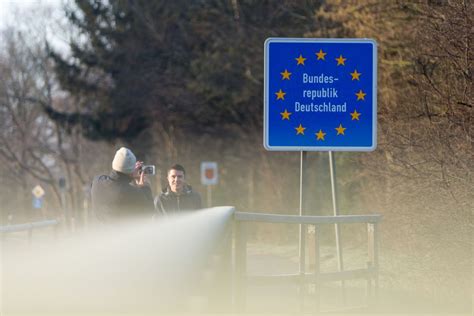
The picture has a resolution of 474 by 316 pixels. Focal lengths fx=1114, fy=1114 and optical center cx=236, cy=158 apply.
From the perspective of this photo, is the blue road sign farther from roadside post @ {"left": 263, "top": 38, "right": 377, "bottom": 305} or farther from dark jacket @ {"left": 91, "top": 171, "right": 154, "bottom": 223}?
dark jacket @ {"left": 91, "top": 171, "right": 154, "bottom": 223}

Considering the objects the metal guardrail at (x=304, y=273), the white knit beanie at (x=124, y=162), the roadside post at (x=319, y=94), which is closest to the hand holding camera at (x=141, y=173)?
the white knit beanie at (x=124, y=162)

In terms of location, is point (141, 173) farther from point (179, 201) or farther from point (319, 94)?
point (319, 94)

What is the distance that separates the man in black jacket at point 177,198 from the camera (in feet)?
41.0

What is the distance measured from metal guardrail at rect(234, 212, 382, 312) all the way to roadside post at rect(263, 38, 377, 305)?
4.12ft

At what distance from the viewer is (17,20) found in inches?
2335

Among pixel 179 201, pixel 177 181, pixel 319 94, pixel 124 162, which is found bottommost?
pixel 179 201

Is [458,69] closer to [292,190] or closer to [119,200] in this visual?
[119,200]

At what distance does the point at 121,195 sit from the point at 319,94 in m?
3.97

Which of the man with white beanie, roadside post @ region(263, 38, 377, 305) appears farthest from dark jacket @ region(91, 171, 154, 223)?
roadside post @ region(263, 38, 377, 305)

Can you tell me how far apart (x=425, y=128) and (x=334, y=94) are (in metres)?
3.27

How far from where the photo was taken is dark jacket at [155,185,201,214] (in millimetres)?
12469

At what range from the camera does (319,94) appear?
1331 centimetres

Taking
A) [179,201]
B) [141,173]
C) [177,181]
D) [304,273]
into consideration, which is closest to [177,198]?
[179,201]

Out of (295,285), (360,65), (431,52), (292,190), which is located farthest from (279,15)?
(295,285)
